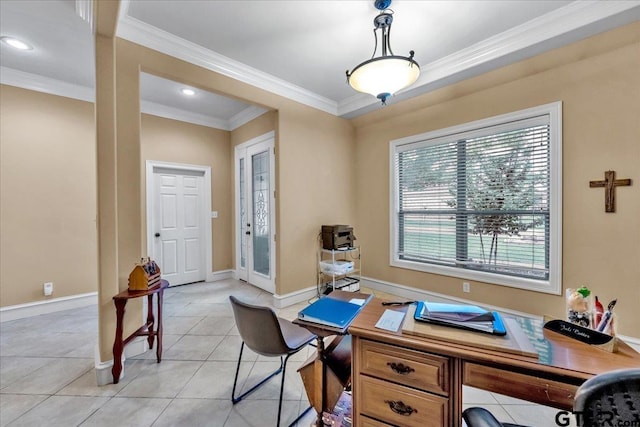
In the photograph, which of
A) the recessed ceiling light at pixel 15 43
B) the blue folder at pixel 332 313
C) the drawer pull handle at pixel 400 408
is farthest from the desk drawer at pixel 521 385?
the recessed ceiling light at pixel 15 43

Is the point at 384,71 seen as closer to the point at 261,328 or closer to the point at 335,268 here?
the point at 261,328

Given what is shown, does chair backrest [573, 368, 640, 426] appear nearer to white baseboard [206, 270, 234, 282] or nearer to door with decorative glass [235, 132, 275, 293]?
door with decorative glass [235, 132, 275, 293]

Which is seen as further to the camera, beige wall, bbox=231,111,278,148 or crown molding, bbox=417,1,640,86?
beige wall, bbox=231,111,278,148

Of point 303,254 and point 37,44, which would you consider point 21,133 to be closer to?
point 37,44

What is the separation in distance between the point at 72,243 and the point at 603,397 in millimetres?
4907

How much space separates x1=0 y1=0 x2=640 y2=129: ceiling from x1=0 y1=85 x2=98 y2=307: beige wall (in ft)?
1.19

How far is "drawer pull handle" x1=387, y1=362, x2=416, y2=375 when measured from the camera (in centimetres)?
108

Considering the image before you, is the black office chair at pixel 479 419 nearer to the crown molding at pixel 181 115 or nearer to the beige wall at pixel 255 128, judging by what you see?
the beige wall at pixel 255 128

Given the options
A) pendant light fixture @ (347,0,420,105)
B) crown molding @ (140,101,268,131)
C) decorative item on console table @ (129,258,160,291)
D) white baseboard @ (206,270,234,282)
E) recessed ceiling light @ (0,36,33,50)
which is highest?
recessed ceiling light @ (0,36,33,50)

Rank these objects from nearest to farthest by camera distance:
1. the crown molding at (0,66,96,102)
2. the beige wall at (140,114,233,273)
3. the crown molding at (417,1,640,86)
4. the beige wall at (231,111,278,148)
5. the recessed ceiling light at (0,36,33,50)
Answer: the crown molding at (417,1,640,86) < the recessed ceiling light at (0,36,33,50) < the crown molding at (0,66,96,102) < the beige wall at (231,111,278,148) < the beige wall at (140,114,233,273)

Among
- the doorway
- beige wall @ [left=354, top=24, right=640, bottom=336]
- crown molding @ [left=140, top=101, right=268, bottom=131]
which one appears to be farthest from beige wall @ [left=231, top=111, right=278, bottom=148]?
beige wall @ [left=354, top=24, right=640, bottom=336]

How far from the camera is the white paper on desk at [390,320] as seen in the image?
1161 mm

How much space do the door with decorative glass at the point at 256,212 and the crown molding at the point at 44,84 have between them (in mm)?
2106

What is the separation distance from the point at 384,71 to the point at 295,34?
1139 millimetres
